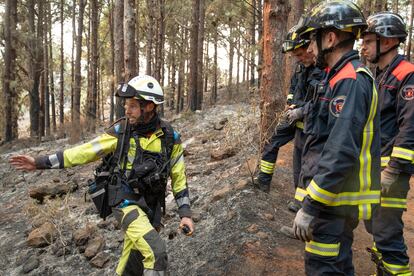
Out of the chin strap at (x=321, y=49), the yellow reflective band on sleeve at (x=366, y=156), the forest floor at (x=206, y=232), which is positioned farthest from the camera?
the forest floor at (x=206, y=232)

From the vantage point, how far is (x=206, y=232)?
5.02m

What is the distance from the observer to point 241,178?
635 cm

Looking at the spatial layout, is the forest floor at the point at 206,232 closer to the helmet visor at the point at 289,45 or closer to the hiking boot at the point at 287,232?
the hiking boot at the point at 287,232

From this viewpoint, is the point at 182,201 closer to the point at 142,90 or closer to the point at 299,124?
the point at 142,90

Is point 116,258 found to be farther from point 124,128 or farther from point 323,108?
point 323,108

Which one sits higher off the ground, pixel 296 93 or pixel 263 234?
pixel 296 93

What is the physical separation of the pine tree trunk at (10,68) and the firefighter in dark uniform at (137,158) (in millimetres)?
15519

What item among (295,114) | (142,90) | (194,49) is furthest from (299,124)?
(194,49)

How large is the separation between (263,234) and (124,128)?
2115 millimetres

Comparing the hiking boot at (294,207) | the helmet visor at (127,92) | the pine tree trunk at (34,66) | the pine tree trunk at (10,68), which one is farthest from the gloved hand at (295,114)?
the pine tree trunk at (34,66)

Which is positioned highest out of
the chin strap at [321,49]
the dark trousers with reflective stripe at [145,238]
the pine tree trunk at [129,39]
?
the pine tree trunk at [129,39]

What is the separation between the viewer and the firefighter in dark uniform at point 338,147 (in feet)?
7.73

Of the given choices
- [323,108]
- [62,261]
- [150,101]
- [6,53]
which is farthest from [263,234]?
[6,53]

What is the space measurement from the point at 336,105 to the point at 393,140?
A: 1464 millimetres
